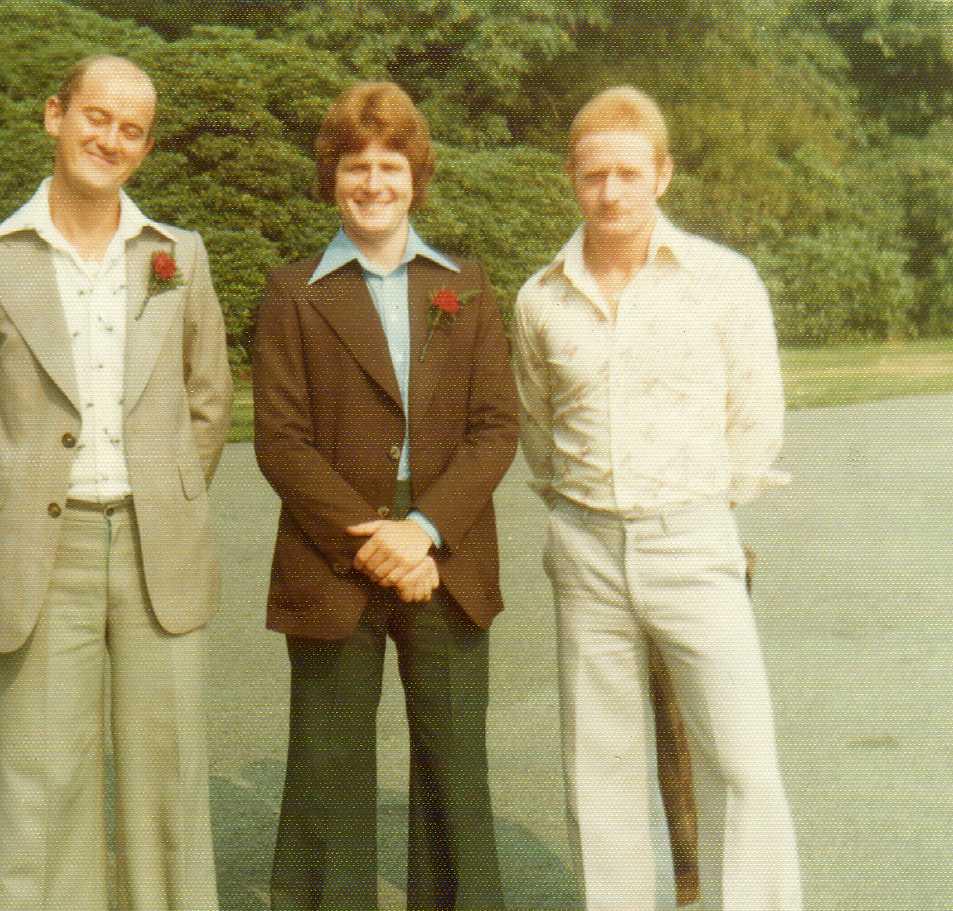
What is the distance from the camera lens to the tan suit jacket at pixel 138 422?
121 inches

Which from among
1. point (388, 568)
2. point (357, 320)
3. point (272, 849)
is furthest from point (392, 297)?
point (272, 849)

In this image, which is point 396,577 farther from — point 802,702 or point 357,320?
point 802,702

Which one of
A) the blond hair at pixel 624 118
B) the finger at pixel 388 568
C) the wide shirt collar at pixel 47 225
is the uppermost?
the blond hair at pixel 624 118

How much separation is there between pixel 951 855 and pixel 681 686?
4.91 ft

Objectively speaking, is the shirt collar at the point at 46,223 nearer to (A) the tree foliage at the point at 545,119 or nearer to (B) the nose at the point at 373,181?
(B) the nose at the point at 373,181

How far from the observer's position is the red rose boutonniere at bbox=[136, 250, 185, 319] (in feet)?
10.6

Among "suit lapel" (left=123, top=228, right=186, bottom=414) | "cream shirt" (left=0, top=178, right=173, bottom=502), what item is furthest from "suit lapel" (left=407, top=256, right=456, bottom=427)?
"cream shirt" (left=0, top=178, right=173, bottom=502)

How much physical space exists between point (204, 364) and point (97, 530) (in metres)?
0.47

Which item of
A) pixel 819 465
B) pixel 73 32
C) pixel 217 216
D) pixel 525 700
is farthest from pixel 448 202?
pixel 525 700

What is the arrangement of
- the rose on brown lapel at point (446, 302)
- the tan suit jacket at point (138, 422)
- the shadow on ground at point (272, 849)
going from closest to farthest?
1. the tan suit jacket at point (138, 422)
2. the rose on brown lapel at point (446, 302)
3. the shadow on ground at point (272, 849)

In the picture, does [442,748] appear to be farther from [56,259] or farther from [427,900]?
[56,259]

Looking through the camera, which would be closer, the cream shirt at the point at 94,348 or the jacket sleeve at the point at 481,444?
the cream shirt at the point at 94,348

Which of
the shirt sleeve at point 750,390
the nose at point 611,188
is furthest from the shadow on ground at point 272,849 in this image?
the nose at point 611,188

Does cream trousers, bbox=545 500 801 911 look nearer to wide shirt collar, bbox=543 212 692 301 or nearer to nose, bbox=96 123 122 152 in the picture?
wide shirt collar, bbox=543 212 692 301
